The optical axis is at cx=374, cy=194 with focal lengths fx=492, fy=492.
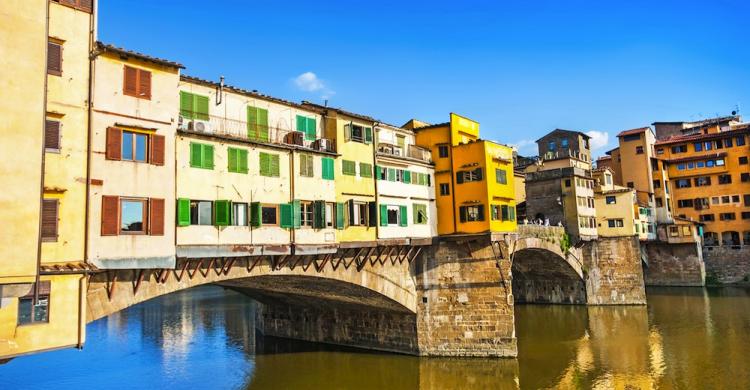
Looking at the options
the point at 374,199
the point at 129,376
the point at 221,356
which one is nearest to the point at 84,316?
the point at 129,376

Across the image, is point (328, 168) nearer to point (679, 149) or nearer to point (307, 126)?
point (307, 126)

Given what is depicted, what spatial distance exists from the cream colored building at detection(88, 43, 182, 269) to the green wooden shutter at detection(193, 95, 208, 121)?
2.40m

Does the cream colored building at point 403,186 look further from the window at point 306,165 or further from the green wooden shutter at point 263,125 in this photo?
the green wooden shutter at point 263,125

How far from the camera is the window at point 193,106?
22.5m

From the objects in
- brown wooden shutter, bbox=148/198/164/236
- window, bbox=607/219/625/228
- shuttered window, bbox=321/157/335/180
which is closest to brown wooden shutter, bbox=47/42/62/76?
brown wooden shutter, bbox=148/198/164/236

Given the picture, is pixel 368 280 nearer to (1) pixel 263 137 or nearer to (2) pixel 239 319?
(1) pixel 263 137

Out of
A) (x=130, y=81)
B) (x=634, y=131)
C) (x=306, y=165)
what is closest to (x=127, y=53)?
(x=130, y=81)

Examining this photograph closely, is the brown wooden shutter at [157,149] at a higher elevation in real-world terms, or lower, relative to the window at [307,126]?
lower

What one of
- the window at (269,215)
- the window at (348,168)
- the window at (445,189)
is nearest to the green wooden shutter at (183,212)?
the window at (269,215)

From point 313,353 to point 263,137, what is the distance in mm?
18172

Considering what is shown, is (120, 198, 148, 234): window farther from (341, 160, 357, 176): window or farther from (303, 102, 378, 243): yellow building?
(341, 160, 357, 176): window

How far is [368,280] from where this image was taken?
30.8m

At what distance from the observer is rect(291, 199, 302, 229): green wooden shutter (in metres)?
25.2

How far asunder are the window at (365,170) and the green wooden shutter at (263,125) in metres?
6.55
